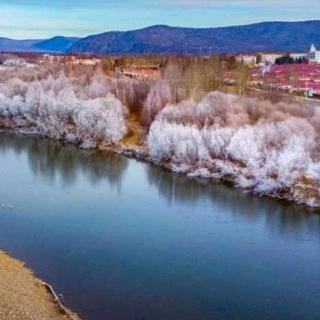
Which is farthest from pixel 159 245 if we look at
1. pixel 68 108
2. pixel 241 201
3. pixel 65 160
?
pixel 68 108

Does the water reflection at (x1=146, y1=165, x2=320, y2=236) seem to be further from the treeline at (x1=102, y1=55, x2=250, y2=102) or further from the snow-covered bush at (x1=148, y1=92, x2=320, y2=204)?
the treeline at (x1=102, y1=55, x2=250, y2=102)

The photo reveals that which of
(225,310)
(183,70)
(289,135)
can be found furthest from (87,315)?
(183,70)

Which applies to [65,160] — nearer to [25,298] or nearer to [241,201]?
[241,201]

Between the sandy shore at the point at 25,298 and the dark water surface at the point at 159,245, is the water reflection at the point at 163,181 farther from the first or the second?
the sandy shore at the point at 25,298

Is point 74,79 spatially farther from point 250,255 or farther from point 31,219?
point 250,255

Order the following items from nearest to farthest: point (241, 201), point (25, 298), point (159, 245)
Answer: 1. point (25, 298)
2. point (159, 245)
3. point (241, 201)

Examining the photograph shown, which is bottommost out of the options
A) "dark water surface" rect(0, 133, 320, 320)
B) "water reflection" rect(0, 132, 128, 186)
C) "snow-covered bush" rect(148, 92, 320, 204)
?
"dark water surface" rect(0, 133, 320, 320)

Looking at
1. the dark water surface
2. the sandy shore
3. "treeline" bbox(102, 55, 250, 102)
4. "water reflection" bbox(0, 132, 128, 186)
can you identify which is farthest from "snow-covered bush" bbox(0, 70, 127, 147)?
the sandy shore
